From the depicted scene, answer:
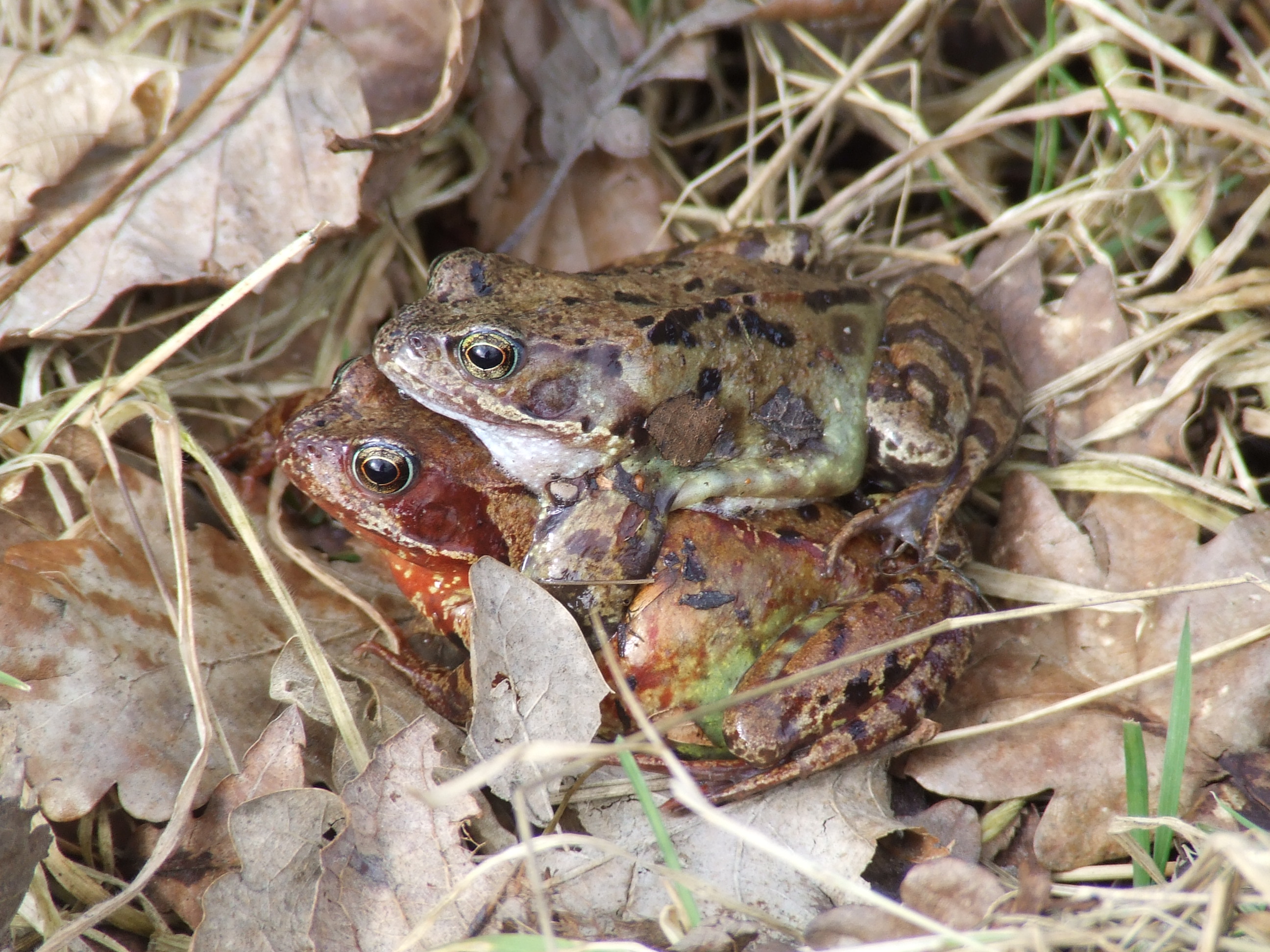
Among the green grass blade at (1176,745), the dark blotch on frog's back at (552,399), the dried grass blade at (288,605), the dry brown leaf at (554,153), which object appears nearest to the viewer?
the green grass blade at (1176,745)

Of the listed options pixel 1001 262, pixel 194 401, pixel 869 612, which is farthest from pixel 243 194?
pixel 1001 262

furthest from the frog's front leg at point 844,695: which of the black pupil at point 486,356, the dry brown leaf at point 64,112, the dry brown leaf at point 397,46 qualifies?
the dry brown leaf at point 64,112

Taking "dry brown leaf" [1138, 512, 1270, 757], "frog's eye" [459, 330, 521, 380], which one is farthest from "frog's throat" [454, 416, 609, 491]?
"dry brown leaf" [1138, 512, 1270, 757]

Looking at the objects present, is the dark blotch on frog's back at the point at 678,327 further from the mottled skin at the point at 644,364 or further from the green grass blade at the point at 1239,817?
the green grass blade at the point at 1239,817

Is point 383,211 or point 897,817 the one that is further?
point 383,211

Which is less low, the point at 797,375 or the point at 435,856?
the point at 797,375

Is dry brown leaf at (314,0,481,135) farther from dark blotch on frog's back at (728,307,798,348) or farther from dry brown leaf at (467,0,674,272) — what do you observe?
Result: dark blotch on frog's back at (728,307,798,348)

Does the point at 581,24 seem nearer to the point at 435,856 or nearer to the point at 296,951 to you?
the point at 435,856
